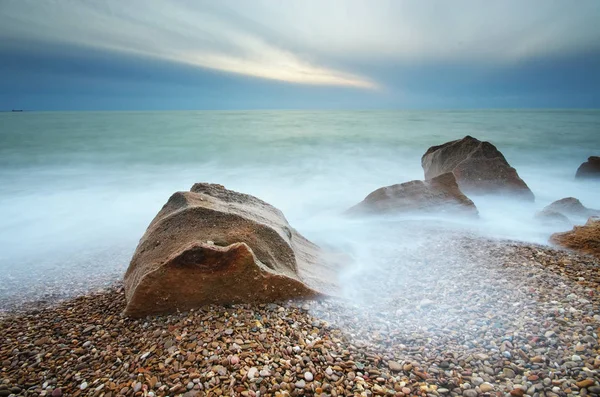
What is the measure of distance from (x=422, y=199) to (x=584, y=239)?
128 inches

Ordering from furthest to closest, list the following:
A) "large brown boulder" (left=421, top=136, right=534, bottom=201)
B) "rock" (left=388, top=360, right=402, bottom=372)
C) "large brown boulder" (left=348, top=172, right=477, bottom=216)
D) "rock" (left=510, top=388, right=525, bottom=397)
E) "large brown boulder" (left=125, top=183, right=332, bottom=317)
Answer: "large brown boulder" (left=421, top=136, right=534, bottom=201), "large brown boulder" (left=348, top=172, right=477, bottom=216), "large brown boulder" (left=125, top=183, right=332, bottom=317), "rock" (left=388, top=360, right=402, bottom=372), "rock" (left=510, top=388, right=525, bottom=397)

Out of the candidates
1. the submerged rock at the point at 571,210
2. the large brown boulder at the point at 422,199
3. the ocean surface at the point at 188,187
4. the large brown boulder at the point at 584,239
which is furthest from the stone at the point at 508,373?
the submerged rock at the point at 571,210

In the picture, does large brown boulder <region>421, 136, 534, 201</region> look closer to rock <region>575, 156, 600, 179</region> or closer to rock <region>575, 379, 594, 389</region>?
rock <region>575, 156, 600, 179</region>

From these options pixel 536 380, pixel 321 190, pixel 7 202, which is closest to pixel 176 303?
pixel 536 380

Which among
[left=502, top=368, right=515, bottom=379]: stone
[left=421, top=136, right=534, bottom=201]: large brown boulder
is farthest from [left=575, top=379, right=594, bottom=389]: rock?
[left=421, top=136, right=534, bottom=201]: large brown boulder

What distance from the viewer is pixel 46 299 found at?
461 centimetres

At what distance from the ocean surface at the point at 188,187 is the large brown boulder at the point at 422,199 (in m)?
0.43

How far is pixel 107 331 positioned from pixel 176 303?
75 centimetres

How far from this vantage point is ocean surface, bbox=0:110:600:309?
20.2 feet

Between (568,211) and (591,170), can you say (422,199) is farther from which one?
(591,170)

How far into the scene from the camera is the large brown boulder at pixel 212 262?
3.58 meters

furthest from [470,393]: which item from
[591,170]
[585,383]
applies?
[591,170]

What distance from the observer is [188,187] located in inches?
565

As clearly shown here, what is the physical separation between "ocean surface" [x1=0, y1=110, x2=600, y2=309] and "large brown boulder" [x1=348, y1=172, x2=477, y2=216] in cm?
43
